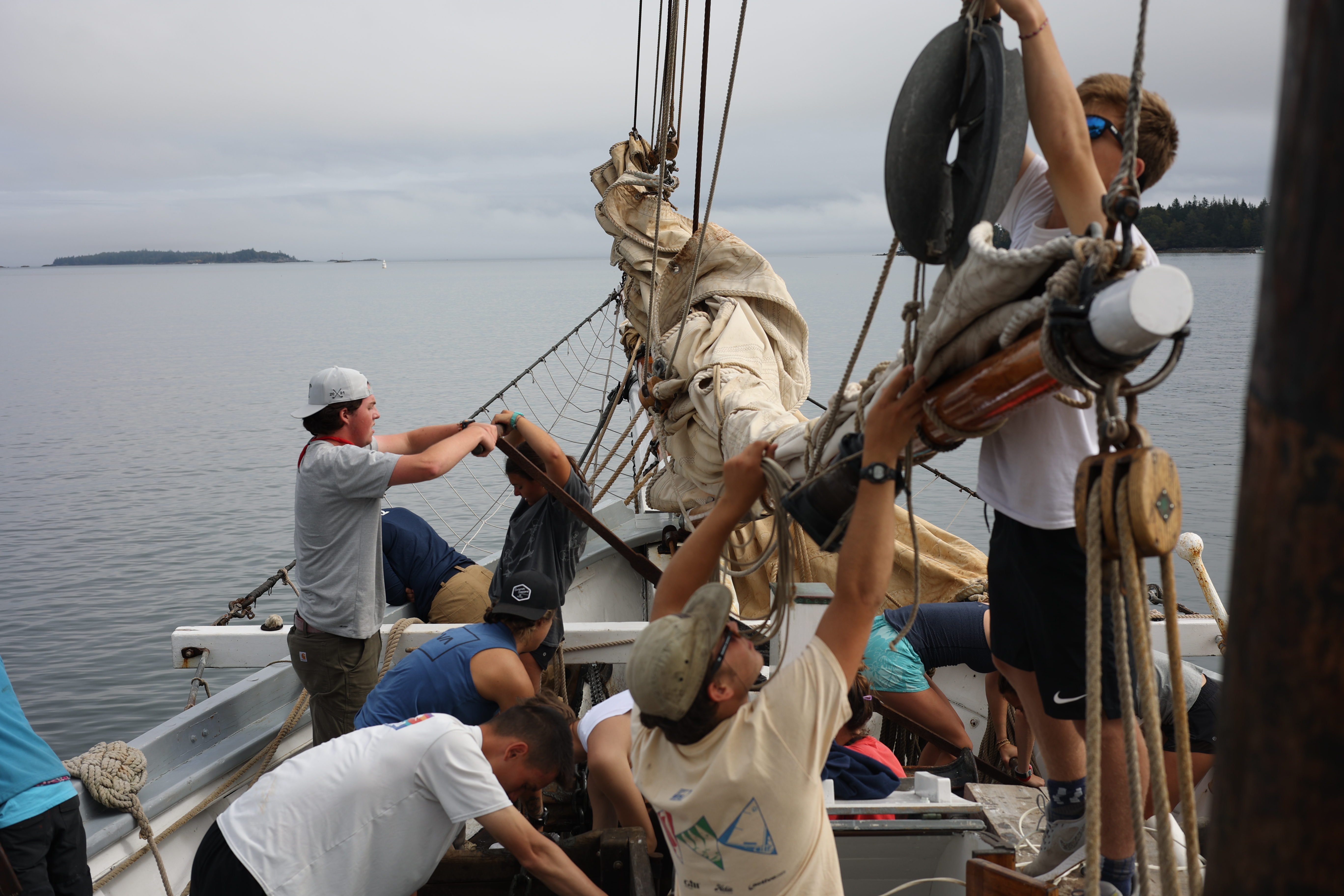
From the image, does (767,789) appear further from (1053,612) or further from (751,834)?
(1053,612)

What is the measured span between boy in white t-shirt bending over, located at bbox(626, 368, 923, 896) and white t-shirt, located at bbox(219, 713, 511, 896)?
72 centimetres

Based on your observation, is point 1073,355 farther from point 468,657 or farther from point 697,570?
point 468,657

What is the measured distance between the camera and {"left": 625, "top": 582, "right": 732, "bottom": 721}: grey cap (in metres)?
1.51

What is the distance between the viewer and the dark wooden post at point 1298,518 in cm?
60

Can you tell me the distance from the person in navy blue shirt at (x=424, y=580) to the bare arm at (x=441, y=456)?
1.49m

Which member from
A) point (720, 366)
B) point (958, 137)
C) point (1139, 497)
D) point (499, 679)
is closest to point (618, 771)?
point (499, 679)

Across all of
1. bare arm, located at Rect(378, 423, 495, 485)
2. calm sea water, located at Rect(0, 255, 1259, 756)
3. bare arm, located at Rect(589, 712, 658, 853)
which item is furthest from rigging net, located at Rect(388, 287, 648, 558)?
bare arm, located at Rect(589, 712, 658, 853)

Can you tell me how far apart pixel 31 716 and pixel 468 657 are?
627 cm

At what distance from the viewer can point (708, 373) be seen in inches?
153

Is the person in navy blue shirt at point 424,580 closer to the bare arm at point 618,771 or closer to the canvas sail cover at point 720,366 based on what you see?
the canvas sail cover at point 720,366

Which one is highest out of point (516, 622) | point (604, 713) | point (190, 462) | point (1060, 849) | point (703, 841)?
point (703, 841)

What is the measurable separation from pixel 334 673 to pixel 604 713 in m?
1.11

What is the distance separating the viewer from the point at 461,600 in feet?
15.8

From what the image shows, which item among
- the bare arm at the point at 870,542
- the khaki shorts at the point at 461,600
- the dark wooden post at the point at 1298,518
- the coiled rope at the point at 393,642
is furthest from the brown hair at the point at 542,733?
the khaki shorts at the point at 461,600
